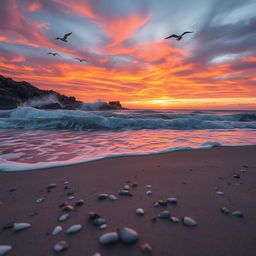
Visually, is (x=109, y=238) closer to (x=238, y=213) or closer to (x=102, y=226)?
(x=102, y=226)

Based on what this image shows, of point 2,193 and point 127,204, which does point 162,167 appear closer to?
point 127,204

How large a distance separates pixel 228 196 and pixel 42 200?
219 centimetres

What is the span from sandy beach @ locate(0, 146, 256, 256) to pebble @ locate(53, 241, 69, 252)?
0.02 meters

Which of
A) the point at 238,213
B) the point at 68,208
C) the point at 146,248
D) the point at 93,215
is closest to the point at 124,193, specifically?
the point at 93,215

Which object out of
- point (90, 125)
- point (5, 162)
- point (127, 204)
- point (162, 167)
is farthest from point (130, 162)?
point (90, 125)

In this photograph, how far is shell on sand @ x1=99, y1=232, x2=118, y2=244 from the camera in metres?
1.12

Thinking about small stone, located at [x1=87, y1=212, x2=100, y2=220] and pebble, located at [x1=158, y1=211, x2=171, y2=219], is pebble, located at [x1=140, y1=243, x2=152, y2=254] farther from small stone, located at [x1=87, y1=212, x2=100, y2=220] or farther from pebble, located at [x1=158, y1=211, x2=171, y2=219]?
small stone, located at [x1=87, y1=212, x2=100, y2=220]

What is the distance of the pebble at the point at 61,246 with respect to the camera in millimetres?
1073

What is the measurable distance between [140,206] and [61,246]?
805 mm

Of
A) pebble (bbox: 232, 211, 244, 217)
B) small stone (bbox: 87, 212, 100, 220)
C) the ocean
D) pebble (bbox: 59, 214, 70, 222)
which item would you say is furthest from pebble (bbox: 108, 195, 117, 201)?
the ocean

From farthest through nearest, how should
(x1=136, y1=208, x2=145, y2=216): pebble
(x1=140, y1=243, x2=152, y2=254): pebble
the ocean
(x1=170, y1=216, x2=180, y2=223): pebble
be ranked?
the ocean → (x1=136, y1=208, x2=145, y2=216): pebble → (x1=170, y1=216, x2=180, y2=223): pebble → (x1=140, y1=243, x2=152, y2=254): pebble

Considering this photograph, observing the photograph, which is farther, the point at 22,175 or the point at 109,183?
the point at 22,175

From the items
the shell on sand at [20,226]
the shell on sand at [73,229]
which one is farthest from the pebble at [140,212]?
the shell on sand at [20,226]

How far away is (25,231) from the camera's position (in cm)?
127
